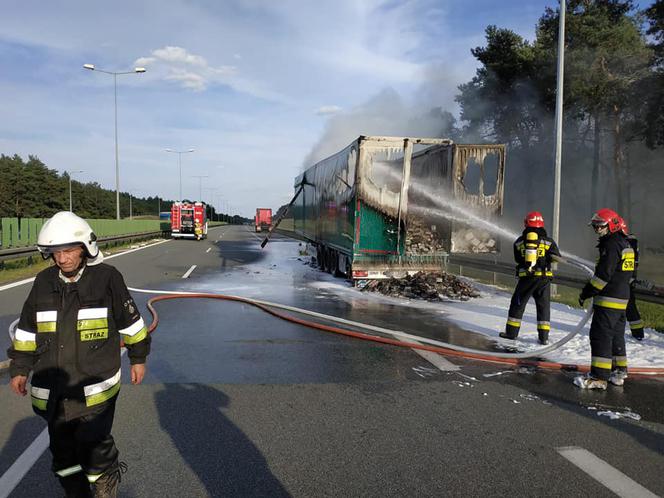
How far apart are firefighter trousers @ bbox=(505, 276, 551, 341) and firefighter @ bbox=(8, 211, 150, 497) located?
224 inches

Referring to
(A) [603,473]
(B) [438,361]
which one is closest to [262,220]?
(B) [438,361]

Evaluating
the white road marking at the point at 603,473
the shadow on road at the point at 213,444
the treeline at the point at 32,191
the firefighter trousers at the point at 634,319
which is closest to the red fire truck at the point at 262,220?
the treeline at the point at 32,191

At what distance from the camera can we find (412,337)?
717 centimetres

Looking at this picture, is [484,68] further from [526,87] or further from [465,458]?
[465,458]

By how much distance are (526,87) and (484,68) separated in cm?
349

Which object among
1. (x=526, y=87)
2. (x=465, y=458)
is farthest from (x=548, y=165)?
(x=465, y=458)

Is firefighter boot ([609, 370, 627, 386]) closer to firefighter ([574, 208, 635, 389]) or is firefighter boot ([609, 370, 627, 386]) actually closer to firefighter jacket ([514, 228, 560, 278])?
firefighter ([574, 208, 635, 389])

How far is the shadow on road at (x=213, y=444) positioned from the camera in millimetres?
3133

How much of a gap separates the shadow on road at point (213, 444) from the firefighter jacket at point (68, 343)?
3.01 feet

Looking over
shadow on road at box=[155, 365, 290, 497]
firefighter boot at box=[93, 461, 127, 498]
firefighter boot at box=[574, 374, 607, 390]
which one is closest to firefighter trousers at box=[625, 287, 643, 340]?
firefighter boot at box=[574, 374, 607, 390]

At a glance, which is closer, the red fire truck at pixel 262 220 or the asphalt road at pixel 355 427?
the asphalt road at pixel 355 427

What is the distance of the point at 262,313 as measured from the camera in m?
9.01

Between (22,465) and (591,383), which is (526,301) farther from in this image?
(22,465)

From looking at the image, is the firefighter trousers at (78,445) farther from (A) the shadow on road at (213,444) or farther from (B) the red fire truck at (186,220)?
(B) the red fire truck at (186,220)
